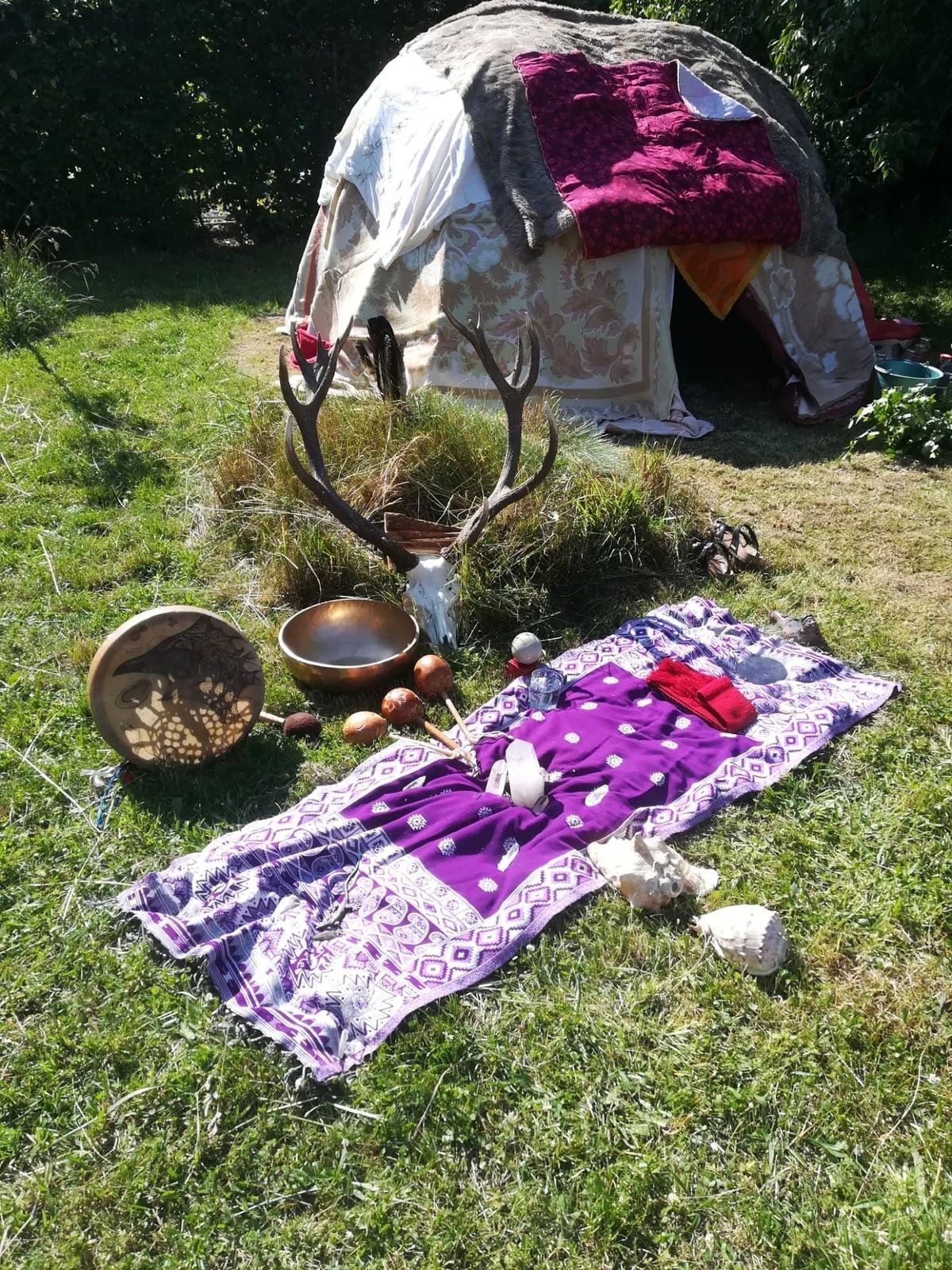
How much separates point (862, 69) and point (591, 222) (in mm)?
4612

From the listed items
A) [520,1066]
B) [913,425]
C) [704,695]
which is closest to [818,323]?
[913,425]

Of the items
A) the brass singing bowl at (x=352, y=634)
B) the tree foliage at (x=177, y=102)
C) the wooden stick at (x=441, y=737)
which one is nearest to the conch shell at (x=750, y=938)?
the wooden stick at (x=441, y=737)

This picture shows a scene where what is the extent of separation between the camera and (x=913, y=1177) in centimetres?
212

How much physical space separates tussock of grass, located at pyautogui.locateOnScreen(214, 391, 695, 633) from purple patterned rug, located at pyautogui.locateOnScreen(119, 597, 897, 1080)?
0.73 meters

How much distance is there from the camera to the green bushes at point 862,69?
764 cm

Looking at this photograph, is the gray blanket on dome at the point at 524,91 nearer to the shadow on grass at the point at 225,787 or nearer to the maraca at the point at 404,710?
the maraca at the point at 404,710

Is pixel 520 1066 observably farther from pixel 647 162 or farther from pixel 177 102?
pixel 177 102

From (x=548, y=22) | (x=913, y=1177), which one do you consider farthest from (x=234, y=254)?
(x=913, y=1177)

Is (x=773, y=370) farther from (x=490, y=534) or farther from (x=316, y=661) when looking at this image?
(x=316, y=661)

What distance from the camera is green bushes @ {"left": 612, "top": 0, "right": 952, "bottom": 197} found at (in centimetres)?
764

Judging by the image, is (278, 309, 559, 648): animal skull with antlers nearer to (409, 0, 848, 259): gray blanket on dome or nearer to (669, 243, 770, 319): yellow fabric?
(409, 0, 848, 259): gray blanket on dome

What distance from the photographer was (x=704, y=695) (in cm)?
375

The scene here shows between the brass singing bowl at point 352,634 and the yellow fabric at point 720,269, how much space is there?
13.1 ft

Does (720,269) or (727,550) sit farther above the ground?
(720,269)
